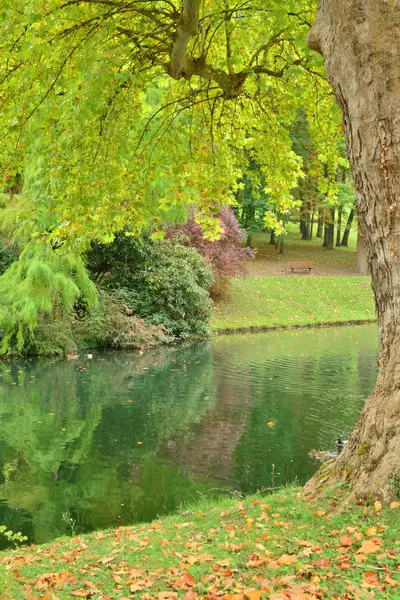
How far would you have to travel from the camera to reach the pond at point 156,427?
901 centimetres

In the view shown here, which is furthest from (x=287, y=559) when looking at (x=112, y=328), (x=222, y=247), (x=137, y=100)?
(x=222, y=247)

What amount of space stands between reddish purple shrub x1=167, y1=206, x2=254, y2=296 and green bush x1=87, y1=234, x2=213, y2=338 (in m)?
3.16

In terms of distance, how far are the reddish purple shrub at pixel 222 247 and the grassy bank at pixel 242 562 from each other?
2304cm

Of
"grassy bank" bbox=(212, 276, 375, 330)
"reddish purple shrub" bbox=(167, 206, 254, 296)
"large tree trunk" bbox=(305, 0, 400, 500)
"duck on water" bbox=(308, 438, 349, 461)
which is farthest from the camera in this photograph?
"grassy bank" bbox=(212, 276, 375, 330)

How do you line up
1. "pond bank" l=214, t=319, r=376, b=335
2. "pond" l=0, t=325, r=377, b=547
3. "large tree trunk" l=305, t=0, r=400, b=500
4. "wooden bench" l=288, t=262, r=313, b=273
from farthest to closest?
"wooden bench" l=288, t=262, r=313, b=273 → "pond bank" l=214, t=319, r=376, b=335 → "pond" l=0, t=325, r=377, b=547 → "large tree trunk" l=305, t=0, r=400, b=500

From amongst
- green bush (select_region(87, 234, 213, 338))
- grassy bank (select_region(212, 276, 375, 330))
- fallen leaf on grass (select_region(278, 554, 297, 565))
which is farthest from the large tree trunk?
grassy bank (select_region(212, 276, 375, 330))

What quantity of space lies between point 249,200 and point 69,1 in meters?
30.8

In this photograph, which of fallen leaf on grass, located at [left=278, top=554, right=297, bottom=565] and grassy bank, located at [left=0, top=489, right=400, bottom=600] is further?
fallen leaf on grass, located at [left=278, top=554, right=297, bottom=565]

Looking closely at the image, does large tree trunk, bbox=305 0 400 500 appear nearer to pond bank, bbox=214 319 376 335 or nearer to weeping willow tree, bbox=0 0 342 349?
weeping willow tree, bbox=0 0 342 349

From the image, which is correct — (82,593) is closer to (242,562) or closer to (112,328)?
(242,562)

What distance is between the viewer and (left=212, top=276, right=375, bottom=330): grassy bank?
96.5 feet

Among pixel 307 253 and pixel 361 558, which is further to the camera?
pixel 307 253

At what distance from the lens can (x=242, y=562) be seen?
177 inches

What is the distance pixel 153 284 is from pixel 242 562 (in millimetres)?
20700
